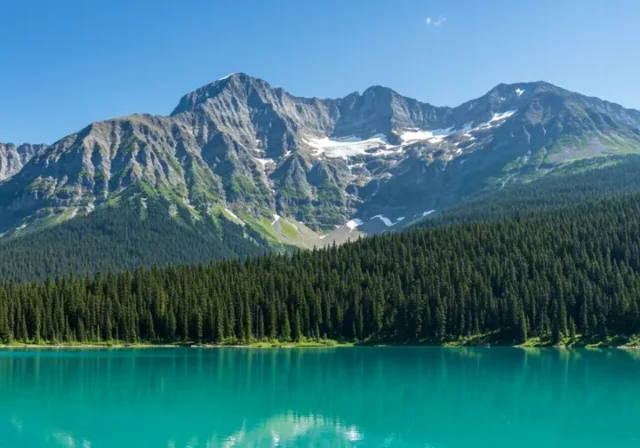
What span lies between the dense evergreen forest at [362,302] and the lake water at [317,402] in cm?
3016

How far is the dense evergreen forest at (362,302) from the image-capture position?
133 meters

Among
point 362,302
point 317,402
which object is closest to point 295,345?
point 362,302

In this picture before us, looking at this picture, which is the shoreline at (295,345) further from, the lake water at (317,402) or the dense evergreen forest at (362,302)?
the lake water at (317,402)

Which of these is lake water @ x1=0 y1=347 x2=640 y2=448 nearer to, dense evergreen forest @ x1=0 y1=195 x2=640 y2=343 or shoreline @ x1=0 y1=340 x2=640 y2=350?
shoreline @ x1=0 y1=340 x2=640 y2=350

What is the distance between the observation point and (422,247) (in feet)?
578

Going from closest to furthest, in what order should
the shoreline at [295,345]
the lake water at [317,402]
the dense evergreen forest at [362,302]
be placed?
the lake water at [317,402]
the shoreline at [295,345]
the dense evergreen forest at [362,302]

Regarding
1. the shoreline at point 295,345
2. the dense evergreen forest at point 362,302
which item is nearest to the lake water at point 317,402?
the shoreline at point 295,345

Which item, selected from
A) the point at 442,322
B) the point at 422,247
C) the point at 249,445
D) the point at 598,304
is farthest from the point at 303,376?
the point at 422,247

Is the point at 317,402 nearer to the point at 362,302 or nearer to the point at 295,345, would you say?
the point at 295,345

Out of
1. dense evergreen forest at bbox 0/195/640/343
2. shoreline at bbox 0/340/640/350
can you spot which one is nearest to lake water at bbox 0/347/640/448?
shoreline at bbox 0/340/640/350

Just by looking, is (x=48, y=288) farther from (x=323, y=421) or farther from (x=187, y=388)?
(x=323, y=421)

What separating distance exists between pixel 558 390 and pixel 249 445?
4088 cm

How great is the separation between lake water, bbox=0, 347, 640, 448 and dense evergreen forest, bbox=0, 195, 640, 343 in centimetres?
3016

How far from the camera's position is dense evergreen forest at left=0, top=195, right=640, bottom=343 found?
438 feet
